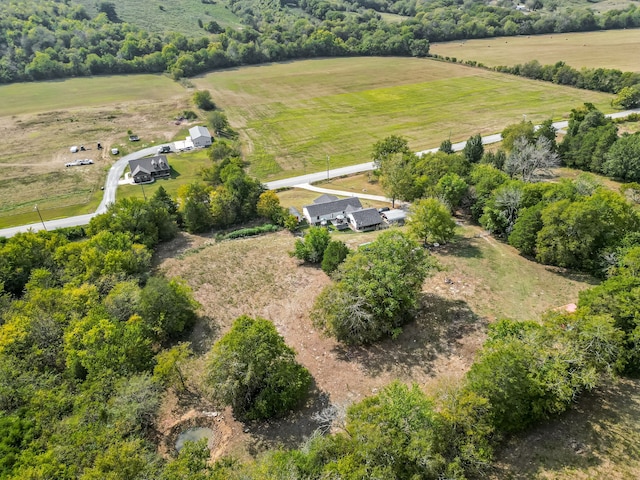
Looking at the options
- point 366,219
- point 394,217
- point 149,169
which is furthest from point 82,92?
point 394,217

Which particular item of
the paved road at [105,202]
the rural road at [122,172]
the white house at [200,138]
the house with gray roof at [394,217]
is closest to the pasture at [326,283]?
the house with gray roof at [394,217]

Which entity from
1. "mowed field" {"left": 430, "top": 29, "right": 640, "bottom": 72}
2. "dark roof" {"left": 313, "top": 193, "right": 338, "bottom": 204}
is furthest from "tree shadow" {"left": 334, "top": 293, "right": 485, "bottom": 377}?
→ "mowed field" {"left": 430, "top": 29, "right": 640, "bottom": 72}

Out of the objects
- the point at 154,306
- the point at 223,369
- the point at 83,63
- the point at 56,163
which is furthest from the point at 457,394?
the point at 83,63

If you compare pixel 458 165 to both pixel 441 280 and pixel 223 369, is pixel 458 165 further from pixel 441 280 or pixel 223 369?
pixel 223 369

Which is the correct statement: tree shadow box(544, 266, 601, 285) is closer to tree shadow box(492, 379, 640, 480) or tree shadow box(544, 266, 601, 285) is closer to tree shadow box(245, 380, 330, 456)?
tree shadow box(492, 379, 640, 480)

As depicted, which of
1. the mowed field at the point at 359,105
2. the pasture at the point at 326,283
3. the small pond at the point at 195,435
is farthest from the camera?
the mowed field at the point at 359,105

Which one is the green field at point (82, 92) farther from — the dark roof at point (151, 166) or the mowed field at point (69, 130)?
the dark roof at point (151, 166)
